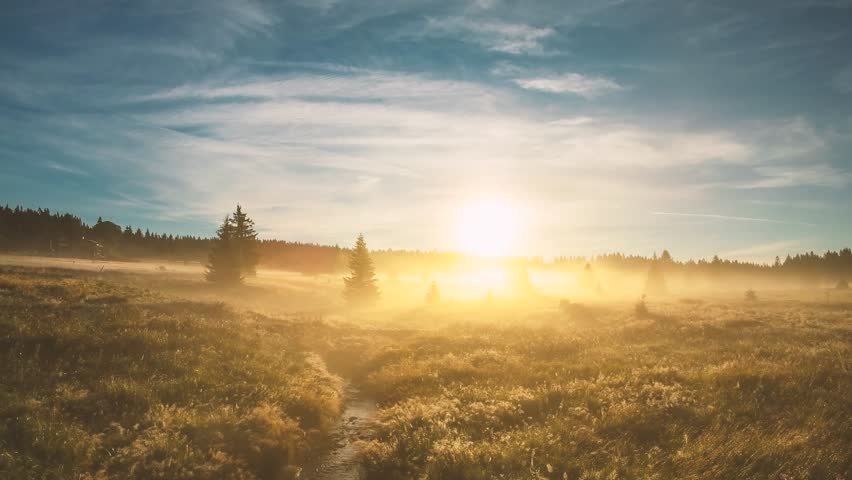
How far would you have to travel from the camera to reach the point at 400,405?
45.5 ft

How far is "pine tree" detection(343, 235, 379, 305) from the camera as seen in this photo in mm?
52719

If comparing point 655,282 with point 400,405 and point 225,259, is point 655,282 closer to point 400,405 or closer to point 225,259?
point 225,259

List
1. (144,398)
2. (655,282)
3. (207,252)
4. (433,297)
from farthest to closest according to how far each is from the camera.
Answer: (207,252), (655,282), (433,297), (144,398)

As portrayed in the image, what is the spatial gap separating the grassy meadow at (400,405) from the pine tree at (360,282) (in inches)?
1182

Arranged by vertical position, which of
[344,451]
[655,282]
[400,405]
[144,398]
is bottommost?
[344,451]

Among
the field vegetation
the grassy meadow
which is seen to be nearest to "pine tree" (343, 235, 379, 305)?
the grassy meadow

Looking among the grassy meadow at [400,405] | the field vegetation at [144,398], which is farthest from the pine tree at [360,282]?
the field vegetation at [144,398]

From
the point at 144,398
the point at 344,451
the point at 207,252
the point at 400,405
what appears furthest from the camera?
the point at 207,252

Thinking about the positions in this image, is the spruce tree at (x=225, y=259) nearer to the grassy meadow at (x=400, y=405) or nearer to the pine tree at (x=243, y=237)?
the pine tree at (x=243, y=237)

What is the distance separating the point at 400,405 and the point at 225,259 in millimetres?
42292

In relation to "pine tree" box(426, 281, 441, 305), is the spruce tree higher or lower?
higher

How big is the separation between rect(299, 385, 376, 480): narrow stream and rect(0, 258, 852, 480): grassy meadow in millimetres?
193

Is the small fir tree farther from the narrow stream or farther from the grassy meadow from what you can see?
the narrow stream

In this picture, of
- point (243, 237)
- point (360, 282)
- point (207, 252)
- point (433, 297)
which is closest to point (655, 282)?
point (433, 297)
